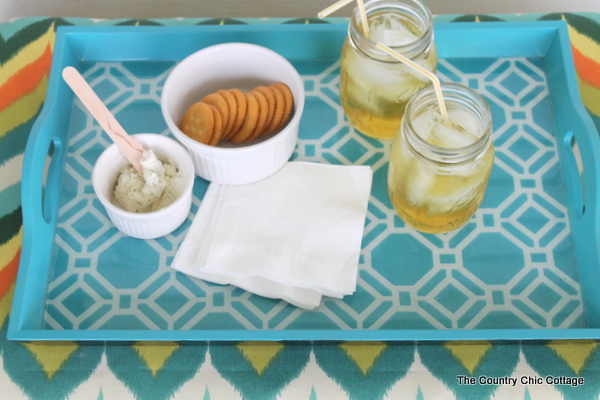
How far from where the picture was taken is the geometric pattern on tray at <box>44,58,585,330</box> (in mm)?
688

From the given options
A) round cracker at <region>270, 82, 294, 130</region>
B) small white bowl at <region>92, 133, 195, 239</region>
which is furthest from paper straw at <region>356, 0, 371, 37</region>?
small white bowl at <region>92, 133, 195, 239</region>

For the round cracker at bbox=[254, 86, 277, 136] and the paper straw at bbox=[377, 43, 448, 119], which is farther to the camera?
the round cracker at bbox=[254, 86, 277, 136]

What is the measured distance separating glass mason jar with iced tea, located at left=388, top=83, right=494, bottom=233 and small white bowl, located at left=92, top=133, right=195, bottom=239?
222 mm

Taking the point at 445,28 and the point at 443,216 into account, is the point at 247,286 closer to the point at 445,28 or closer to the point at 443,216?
the point at 443,216

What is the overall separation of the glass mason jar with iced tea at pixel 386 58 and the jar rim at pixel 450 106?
43 mm

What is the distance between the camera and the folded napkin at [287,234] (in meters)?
0.69

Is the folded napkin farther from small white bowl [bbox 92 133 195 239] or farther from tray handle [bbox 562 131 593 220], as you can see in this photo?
tray handle [bbox 562 131 593 220]

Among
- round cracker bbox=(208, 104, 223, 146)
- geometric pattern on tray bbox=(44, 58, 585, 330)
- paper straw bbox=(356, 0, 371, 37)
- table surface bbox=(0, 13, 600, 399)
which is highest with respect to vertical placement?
paper straw bbox=(356, 0, 371, 37)

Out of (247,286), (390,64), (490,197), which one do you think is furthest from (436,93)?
(247,286)

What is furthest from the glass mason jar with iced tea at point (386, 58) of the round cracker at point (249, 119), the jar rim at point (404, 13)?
the round cracker at point (249, 119)

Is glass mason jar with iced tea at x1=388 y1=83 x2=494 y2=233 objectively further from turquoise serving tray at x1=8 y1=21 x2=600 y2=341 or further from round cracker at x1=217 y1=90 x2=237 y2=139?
round cracker at x1=217 y1=90 x2=237 y2=139

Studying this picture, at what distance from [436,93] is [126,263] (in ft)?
1.21

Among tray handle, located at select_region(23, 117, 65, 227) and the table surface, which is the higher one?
tray handle, located at select_region(23, 117, 65, 227)

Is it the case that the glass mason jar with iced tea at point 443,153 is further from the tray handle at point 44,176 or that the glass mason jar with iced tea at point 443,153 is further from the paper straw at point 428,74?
the tray handle at point 44,176
